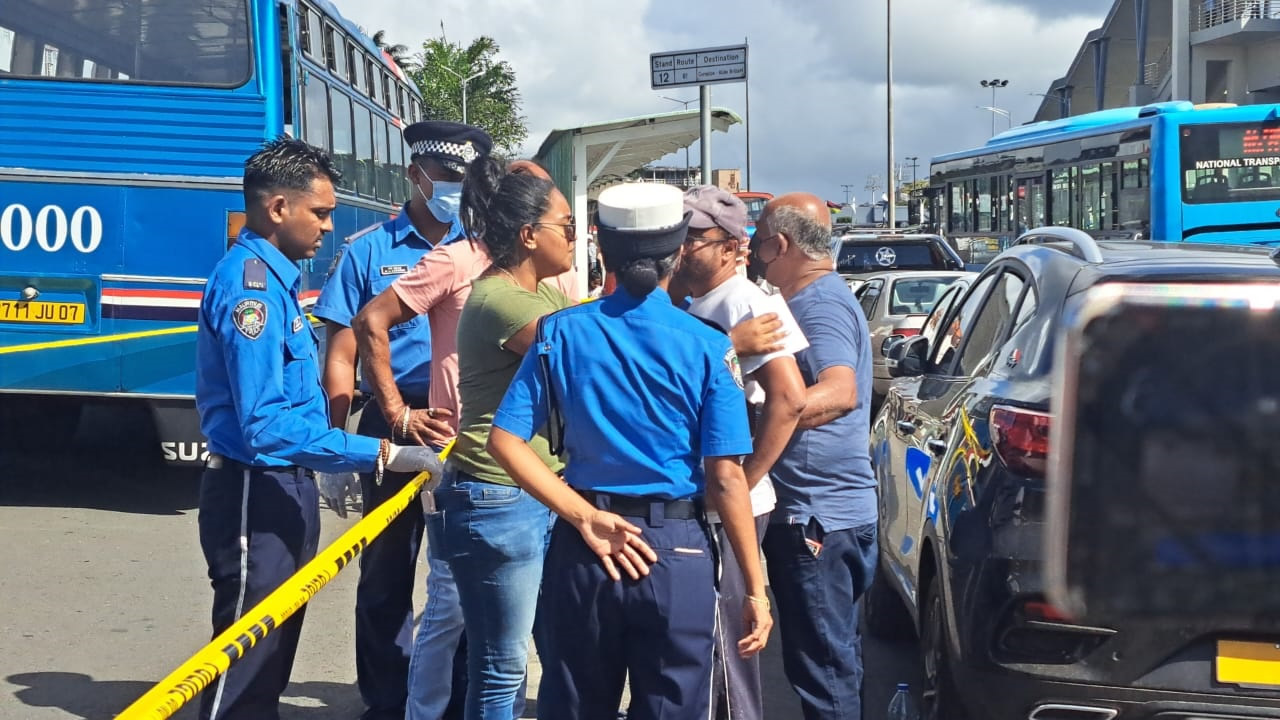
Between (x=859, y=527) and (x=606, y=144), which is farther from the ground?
(x=606, y=144)

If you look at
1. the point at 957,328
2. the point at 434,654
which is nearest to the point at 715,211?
the point at 434,654

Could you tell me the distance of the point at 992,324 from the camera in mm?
4488

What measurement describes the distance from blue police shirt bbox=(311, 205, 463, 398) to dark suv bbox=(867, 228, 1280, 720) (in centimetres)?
171

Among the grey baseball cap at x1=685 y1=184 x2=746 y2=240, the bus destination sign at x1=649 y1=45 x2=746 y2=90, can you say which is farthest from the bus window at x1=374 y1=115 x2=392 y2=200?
the grey baseball cap at x1=685 y1=184 x2=746 y2=240

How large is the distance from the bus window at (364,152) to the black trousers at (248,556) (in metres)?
8.33

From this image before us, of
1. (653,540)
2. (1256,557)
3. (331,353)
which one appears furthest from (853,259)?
(1256,557)

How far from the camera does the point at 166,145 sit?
8.42 m

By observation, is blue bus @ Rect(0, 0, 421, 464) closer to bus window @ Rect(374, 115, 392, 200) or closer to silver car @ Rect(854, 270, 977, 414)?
bus window @ Rect(374, 115, 392, 200)

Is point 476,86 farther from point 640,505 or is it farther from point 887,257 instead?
point 640,505

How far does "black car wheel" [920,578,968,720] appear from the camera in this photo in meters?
3.53

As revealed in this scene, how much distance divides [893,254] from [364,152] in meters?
10.8

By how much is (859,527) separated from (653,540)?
1.16 m

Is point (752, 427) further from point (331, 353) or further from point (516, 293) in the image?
point (331, 353)

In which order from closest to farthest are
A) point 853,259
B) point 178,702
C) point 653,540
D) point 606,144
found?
point 178,702 → point 653,540 → point 853,259 → point 606,144
